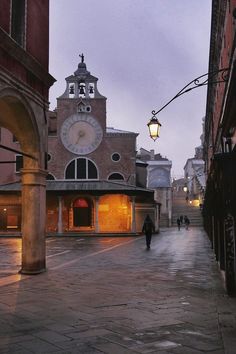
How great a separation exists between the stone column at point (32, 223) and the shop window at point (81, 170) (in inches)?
1166

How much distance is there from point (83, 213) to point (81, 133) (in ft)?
25.0

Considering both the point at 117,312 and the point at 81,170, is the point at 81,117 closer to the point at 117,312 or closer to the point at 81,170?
the point at 81,170

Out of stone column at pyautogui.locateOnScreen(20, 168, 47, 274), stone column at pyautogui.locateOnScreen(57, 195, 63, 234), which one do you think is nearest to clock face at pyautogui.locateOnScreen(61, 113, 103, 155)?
stone column at pyautogui.locateOnScreen(57, 195, 63, 234)

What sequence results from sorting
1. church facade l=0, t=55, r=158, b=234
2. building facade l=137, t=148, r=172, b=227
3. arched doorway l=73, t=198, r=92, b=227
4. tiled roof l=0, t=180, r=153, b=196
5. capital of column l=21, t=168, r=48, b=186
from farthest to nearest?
building facade l=137, t=148, r=172, b=227, arched doorway l=73, t=198, r=92, b=227, church facade l=0, t=55, r=158, b=234, tiled roof l=0, t=180, r=153, b=196, capital of column l=21, t=168, r=48, b=186

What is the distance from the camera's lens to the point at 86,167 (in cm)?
4300

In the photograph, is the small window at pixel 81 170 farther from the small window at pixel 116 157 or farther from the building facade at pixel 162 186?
the building facade at pixel 162 186

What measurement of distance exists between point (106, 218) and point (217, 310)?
33.7 metres

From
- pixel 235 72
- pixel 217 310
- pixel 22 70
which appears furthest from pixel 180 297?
pixel 22 70

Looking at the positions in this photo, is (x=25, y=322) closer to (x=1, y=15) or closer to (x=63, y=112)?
(x=1, y=15)

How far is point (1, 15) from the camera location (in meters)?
10.7

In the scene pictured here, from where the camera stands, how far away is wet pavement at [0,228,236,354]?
18.9 feet

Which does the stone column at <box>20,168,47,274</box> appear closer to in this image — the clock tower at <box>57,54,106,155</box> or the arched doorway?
the arched doorway

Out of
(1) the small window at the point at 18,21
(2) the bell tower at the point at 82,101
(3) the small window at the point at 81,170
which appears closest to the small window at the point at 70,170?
(3) the small window at the point at 81,170

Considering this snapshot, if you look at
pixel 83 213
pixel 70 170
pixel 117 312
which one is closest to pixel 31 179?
pixel 117 312
